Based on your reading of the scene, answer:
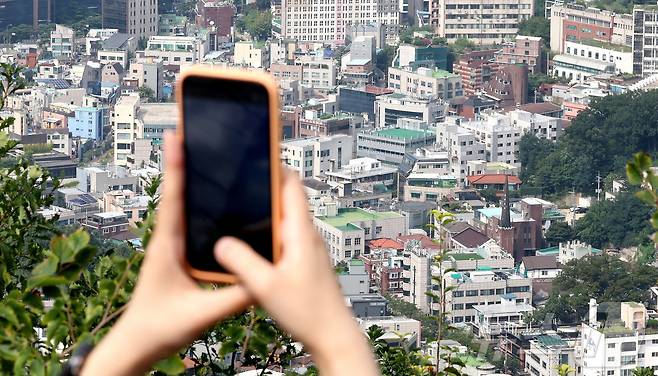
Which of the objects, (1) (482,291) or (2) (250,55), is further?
(2) (250,55)

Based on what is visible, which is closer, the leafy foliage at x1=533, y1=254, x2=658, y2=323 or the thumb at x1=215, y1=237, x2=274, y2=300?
the thumb at x1=215, y1=237, x2=274, y2=300

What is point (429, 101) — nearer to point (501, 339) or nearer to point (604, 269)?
point (604, 269)

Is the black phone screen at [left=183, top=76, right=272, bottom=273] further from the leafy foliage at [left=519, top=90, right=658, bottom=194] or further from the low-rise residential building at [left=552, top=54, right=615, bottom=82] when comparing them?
the low-rise residential building at [left=552, top=54, right=615, bottom=82]

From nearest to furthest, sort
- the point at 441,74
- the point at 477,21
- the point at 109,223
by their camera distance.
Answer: the point at 109,223
the point at 441,74
the point at 477,21

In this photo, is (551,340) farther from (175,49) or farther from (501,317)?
(175,49)

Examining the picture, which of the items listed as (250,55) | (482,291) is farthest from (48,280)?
(250,55)

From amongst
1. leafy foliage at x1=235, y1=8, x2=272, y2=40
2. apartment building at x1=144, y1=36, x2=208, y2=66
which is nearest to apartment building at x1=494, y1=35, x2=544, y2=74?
apartment building at x1=144, y1=36, x2=208, y2=66
